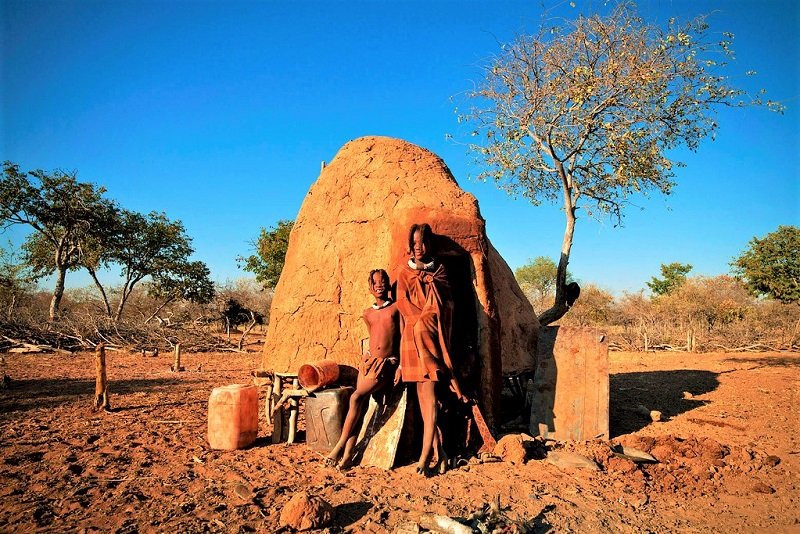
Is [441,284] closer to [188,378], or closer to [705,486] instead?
[705,486]

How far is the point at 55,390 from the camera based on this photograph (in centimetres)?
862

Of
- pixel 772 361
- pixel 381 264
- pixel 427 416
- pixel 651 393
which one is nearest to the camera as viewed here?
pixel 427 416

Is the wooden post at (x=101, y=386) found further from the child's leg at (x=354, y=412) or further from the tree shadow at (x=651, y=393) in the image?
the tree shadow at (x=651, y=393)

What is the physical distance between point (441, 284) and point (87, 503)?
3660 millimetres

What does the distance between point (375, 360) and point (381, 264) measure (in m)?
1.32

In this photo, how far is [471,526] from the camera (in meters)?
3.57

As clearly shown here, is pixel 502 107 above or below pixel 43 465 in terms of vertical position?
above

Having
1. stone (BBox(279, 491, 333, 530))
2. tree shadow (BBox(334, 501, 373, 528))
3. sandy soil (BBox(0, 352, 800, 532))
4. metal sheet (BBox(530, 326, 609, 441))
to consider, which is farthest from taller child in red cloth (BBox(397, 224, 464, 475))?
metal sheet (BBox(530, 326, 609, 441))

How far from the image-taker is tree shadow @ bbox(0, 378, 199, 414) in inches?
295

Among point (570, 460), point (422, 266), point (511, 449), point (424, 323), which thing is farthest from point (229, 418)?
point (570, 460)

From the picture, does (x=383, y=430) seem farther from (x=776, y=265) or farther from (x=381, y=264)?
(x=776, y=265)

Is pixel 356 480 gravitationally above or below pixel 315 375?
below

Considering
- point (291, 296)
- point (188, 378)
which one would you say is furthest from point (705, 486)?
point (188, 378)

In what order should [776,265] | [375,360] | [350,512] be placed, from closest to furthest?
[350,512], [375,360], [776,265]
